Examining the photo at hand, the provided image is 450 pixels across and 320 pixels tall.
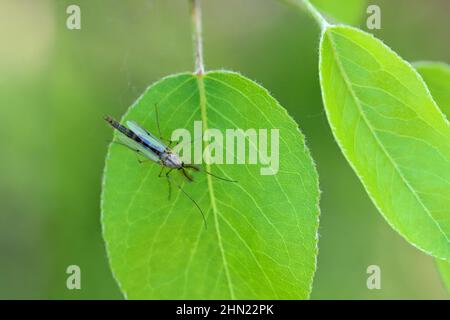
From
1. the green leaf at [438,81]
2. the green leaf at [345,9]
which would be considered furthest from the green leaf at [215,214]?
the green leaf at [345,9]

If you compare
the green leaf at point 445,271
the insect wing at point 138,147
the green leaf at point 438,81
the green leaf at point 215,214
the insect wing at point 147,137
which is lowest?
the green leaf at point 445,271

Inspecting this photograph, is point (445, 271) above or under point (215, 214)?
under

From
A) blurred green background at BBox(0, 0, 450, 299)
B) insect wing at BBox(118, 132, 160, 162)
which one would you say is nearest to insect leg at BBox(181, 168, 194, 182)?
insect wing at BBox(118, 132, 160, 162)

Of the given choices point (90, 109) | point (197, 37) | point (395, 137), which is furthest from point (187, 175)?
point (90, 109)

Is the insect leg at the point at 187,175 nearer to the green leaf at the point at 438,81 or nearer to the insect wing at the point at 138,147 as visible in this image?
the insect wing at the point at 138,147

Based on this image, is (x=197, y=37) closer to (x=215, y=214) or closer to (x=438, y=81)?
(x=215, y=214)

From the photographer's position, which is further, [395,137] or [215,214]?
[215,214]
